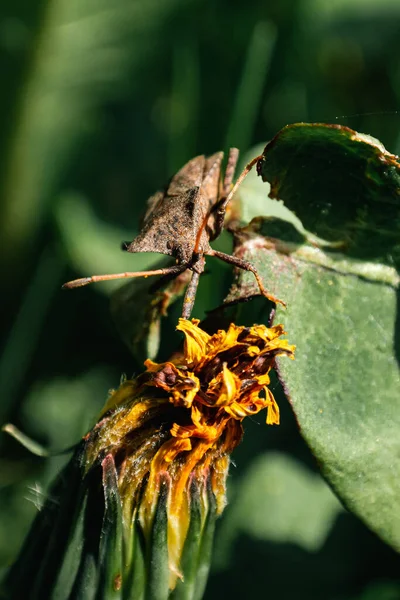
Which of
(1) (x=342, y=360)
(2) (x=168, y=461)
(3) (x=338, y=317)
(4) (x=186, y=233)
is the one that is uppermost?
(4) (x=186, y=233)

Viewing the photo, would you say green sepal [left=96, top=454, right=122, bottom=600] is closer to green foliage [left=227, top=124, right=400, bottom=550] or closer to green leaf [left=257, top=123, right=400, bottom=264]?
green foliage [left=227, top=124, right=400, bottom=550]

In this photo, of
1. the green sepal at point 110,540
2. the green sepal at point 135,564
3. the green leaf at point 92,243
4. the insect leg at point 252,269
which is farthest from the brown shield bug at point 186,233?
the green leaf at point 92,243

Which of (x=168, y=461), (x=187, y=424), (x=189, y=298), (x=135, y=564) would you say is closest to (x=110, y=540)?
(x=135, y=564)

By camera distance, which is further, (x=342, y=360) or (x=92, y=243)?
(x=92, y=243)

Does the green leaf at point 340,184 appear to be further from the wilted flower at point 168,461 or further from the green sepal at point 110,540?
the green sepal at point 110,540

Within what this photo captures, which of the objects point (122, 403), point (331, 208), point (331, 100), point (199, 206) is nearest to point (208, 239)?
point (199, 206)

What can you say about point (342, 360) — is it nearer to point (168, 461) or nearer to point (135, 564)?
point (168, 461)

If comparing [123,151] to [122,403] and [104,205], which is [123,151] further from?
[122,403]

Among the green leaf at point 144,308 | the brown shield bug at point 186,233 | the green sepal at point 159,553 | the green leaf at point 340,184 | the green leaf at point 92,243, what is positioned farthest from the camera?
the green leaf at point 92,243
